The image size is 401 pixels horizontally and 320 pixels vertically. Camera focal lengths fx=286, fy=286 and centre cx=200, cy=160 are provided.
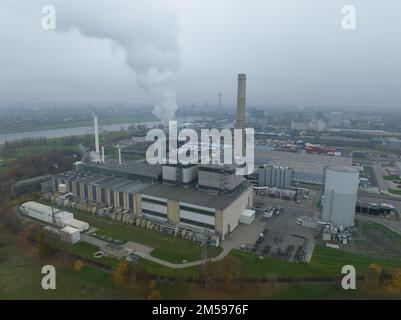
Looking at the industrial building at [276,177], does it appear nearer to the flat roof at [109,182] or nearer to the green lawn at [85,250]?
the flat roof at [109,182]

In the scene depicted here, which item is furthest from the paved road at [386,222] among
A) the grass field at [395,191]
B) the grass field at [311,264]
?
the grass field at [395,191]

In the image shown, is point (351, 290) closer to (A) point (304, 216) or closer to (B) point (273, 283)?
(B) point (273, 283)

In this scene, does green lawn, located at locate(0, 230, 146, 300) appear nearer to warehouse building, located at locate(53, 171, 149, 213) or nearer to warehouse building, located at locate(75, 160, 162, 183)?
warehouse building, located at locate(53, 171, 149, 213)

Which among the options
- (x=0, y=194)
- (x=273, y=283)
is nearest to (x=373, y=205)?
(x=273, y=283)

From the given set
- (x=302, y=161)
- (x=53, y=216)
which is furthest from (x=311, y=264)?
(x=302, y=161)

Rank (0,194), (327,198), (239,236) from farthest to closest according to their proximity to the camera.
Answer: (0,194) < (327,198) < (239,236)

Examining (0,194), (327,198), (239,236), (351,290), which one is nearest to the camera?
(351,290)

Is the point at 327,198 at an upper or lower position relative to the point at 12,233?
upper
